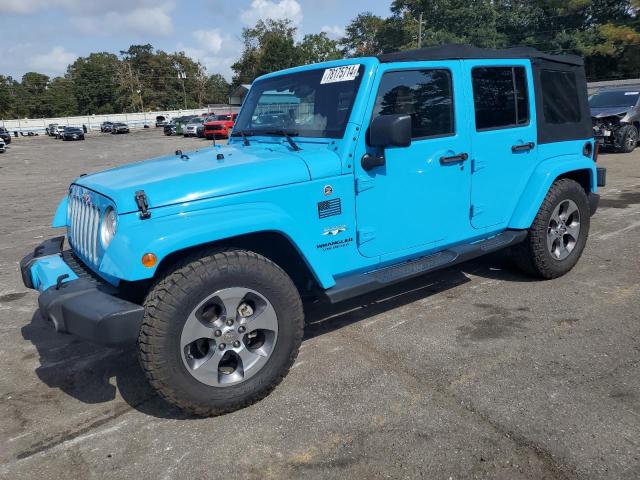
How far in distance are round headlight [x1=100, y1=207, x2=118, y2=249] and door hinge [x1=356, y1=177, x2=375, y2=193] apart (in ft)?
4.95

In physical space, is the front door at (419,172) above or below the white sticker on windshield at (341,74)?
below

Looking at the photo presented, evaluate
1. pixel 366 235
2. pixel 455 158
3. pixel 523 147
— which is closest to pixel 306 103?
pixel 366 235

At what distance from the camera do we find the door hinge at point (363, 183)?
3354mm

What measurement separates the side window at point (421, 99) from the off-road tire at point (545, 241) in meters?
1.35

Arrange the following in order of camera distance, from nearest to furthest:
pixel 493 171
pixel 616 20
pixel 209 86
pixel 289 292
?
pixel 289 292, pixel 493 171, pixel 616 20, pixel 209 86

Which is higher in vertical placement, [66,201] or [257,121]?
[257,121]

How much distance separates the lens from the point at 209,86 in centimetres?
10906

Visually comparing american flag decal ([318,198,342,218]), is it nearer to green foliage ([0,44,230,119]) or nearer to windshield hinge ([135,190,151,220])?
windshield hinge ([135,190,151,220])

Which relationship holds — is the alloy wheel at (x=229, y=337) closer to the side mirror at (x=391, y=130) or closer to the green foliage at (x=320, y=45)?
the side mirror at (x=391, y=130)

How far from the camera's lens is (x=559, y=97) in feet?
15.4

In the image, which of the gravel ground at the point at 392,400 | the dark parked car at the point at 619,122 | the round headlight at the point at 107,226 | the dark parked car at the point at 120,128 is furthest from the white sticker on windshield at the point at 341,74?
the dark parked car at the point at 120,128

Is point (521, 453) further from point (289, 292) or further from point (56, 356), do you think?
point (56, 356)

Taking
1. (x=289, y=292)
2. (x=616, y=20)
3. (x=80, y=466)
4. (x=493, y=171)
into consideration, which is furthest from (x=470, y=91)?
(x=616, y=20)

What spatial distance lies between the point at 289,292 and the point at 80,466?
140cm
